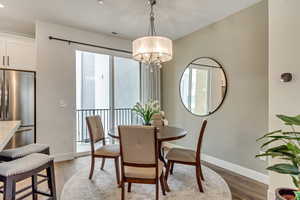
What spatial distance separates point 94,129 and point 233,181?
2.37 metres

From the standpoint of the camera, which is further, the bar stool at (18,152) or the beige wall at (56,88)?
the beige wall at (56,88)

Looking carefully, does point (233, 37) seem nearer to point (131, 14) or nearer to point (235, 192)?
point (131, 14)

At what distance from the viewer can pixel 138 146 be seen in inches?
78.1

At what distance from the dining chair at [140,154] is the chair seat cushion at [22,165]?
0.80m

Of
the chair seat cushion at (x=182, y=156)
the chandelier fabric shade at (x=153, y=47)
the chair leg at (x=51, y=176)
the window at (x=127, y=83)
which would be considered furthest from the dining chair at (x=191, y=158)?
the window at (x=127, y=83)

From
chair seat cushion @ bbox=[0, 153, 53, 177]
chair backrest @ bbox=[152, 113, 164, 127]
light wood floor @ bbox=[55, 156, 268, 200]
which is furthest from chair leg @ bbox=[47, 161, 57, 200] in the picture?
chair backrest @ bbox=[152, 113, 164, 127]

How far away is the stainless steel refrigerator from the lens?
3.25 meters

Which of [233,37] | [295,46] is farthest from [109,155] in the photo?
[233,37]

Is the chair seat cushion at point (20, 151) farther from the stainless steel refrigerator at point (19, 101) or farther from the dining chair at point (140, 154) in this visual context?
the stainless steel refrigerator at point (19, 101)

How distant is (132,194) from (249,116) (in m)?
2.23

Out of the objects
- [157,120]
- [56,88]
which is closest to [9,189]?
[157,120]

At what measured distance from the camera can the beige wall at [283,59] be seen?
192cm

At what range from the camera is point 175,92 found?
15.0 feet

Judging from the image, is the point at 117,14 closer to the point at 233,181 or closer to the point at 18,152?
the point at 18,152
